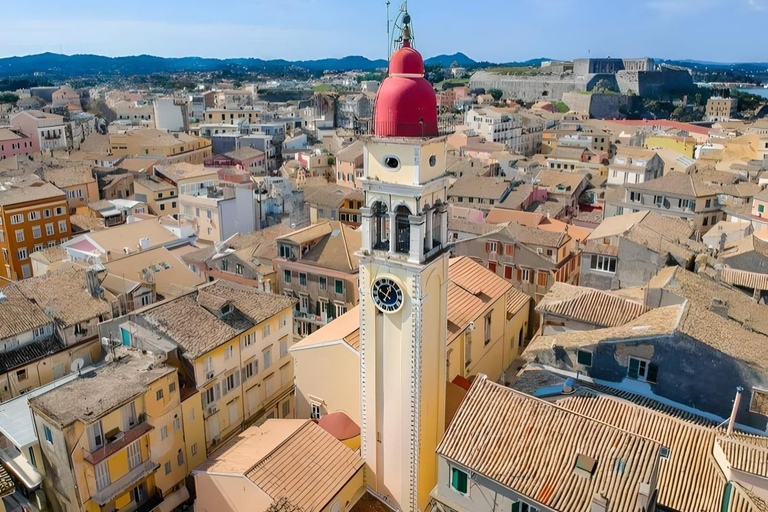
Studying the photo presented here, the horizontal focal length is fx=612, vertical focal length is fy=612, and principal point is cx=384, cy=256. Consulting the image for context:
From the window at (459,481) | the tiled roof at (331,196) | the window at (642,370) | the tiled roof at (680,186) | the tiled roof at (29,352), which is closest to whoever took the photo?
the window at (459,481)

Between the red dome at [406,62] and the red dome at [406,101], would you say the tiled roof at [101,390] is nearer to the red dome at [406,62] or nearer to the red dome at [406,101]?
the red dome at [406,101]

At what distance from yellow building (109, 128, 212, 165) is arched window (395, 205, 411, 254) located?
83660 millimetres

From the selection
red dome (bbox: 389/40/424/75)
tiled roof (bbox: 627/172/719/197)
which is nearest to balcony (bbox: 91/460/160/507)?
red dome (bbox: 389/40/424/75)

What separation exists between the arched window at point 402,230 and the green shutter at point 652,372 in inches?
471

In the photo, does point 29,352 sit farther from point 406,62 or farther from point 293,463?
point 406,62

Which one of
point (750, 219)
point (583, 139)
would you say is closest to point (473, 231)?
point (750, 219)

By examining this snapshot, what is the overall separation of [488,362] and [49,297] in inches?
1081

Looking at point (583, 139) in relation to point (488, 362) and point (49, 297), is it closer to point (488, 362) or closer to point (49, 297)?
point (488, 362)

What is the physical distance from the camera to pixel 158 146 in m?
104

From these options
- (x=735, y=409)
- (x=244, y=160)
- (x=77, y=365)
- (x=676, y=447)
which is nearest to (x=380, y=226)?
(x=676, y=447)

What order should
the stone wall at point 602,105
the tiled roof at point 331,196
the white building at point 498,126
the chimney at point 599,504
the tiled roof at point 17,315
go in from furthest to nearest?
1. the stone wall at point 602,105
2. the white building at point 498,126
3. the tiled roof at point 331,196
4. the tiled roof at point 17,315
5. the chimney at point 599,504

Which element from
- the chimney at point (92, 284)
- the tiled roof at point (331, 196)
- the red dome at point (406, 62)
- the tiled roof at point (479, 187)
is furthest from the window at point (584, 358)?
the tiled roof at point (479, 187)

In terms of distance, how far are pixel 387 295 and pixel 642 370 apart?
12.0 metres

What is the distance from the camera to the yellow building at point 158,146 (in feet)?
341
